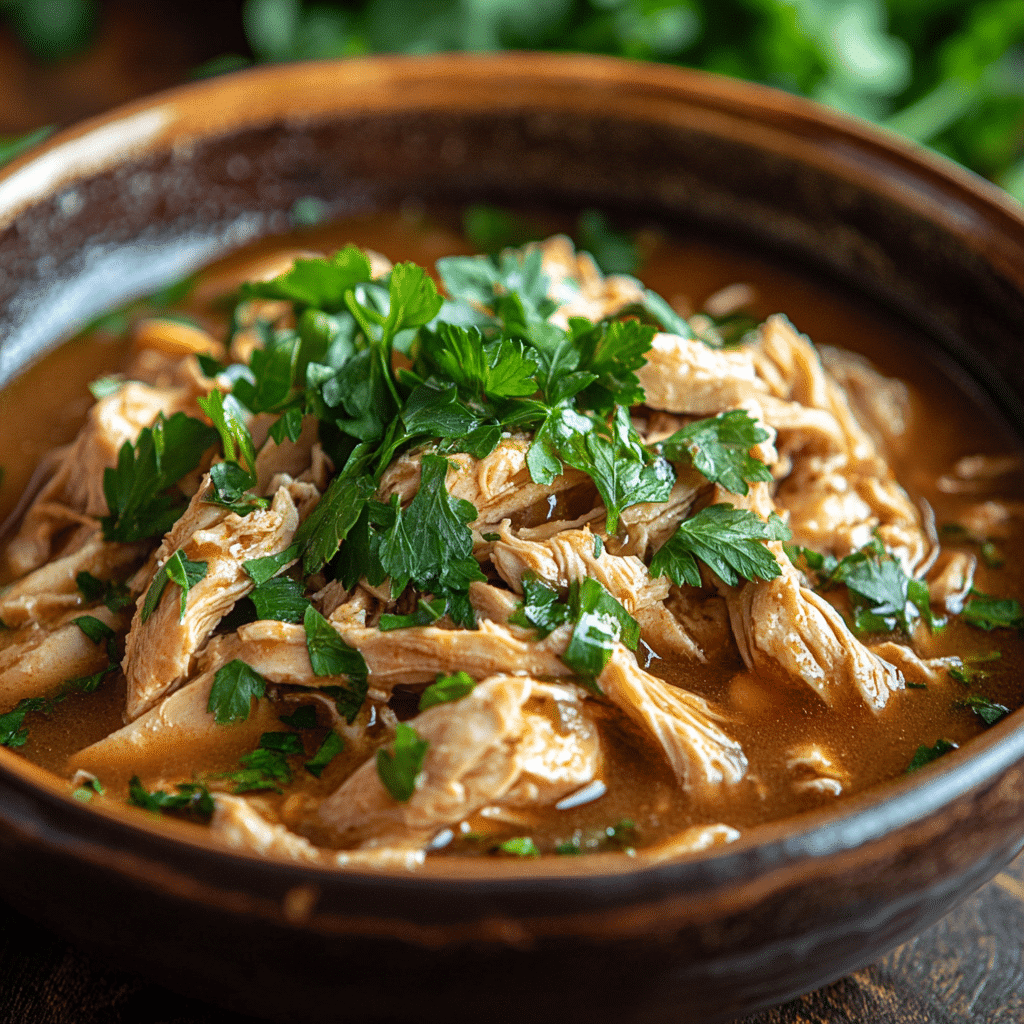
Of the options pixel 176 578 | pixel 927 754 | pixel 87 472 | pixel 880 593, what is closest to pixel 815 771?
pixel 927 754

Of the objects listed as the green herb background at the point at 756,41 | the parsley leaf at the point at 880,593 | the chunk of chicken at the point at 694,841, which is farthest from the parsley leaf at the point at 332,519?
the green herb background at the point at 756,41

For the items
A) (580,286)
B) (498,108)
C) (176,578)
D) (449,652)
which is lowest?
(449,652)

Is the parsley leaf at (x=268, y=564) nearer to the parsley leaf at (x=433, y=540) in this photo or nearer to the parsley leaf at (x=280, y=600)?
the parsley leaf at (x=280, y=600)

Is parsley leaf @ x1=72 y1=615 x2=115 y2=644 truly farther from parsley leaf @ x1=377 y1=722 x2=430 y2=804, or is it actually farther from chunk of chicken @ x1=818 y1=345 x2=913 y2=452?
chunk of chicken @ x1=818 y1=345 x2=913 y2=452

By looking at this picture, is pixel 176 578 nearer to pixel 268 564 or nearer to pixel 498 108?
pixel 268 564

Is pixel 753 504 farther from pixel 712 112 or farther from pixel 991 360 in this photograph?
pixel 712 112

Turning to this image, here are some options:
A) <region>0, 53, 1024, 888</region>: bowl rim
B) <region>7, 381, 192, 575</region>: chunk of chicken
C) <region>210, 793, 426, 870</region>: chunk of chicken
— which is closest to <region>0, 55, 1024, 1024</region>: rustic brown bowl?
<region>0, 53, 1024, 888</region>: bowl rim
